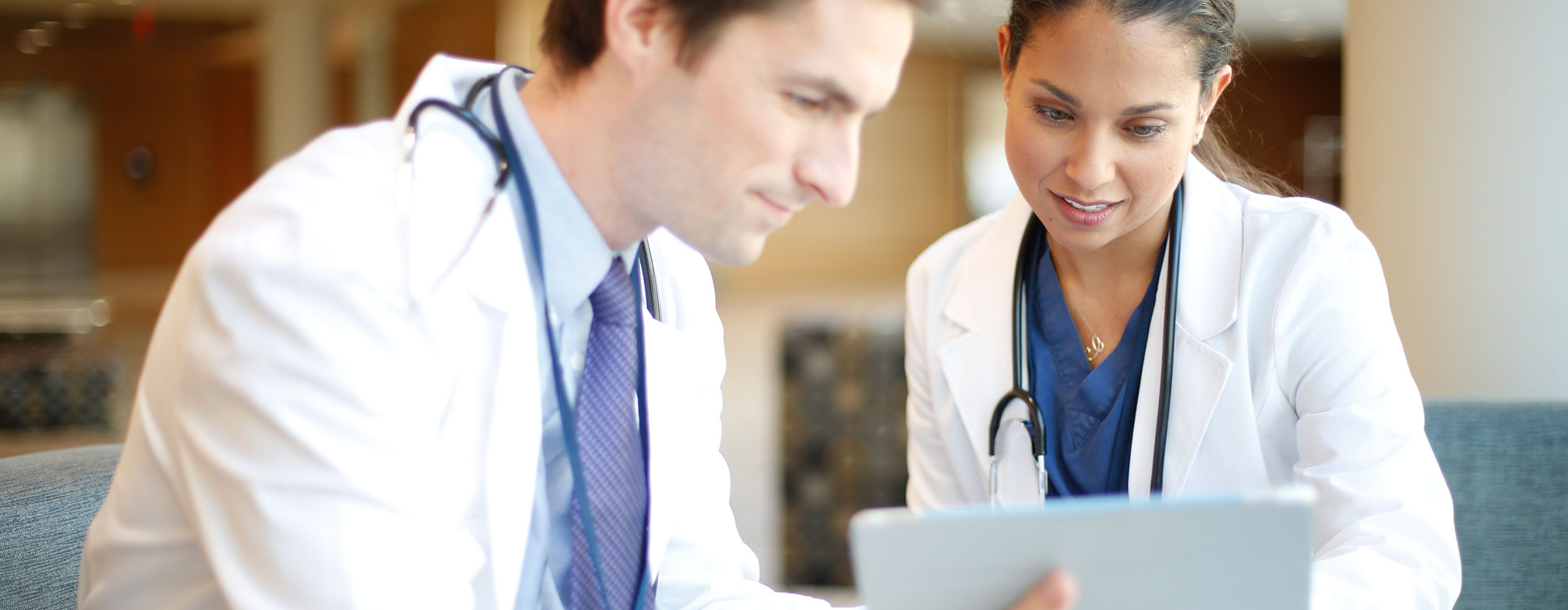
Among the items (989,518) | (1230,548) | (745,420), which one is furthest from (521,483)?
Answer: (745,420)

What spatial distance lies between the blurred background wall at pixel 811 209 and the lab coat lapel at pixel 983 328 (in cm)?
32

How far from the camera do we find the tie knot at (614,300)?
1126 mm

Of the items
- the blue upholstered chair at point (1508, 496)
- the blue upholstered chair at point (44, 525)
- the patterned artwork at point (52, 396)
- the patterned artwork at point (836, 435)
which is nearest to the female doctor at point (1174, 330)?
the blue upholstered chair at point (1508, 496)

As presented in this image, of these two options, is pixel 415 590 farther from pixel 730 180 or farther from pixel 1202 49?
pixel 1202 49

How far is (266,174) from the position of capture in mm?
972

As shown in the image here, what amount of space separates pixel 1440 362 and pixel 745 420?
4091 mm

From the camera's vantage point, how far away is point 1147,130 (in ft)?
4.40

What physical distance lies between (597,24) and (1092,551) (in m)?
0.64

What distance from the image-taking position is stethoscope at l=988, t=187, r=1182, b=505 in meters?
1.41

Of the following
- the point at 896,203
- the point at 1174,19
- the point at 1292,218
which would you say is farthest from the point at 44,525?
the point at 896,203

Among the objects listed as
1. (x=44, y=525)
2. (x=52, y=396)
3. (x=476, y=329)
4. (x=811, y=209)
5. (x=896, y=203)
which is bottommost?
(x=52, y=396)

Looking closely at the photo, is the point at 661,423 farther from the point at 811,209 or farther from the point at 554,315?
the point at 811,209

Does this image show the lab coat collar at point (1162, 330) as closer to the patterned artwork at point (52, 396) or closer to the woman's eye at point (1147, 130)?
the woman's eye at point (1147, 130)

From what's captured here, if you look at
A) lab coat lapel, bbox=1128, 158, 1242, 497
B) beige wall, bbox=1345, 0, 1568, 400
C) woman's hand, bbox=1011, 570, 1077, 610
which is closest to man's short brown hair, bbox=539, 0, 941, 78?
woman's hand, bbox=1011, 570, 1077, 610
